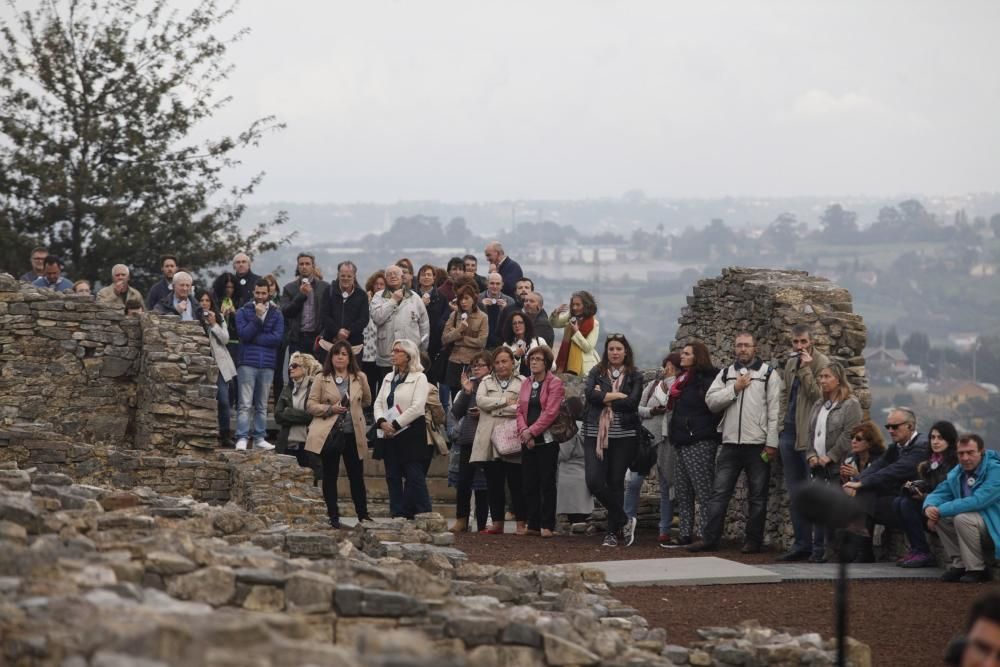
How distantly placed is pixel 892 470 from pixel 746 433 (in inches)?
77.7

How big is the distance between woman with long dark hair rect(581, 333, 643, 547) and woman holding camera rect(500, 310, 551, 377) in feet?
4.08

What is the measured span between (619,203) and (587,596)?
177185 millimetres

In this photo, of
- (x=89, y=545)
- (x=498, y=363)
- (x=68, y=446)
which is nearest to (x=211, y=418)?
(x=68, y=446)

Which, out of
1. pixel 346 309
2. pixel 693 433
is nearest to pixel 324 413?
pixel 346 309

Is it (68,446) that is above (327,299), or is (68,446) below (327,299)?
below

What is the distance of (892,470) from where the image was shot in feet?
55.2

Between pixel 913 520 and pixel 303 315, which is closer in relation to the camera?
pixel 913 520

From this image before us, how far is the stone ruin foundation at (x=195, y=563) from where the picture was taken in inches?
354

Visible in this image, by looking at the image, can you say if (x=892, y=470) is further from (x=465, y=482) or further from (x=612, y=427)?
(x=465, y=482)

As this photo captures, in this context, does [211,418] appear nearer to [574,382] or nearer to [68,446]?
[68,446]

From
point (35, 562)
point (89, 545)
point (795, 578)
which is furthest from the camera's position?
point (795, 578)

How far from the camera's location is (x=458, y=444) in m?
19.9

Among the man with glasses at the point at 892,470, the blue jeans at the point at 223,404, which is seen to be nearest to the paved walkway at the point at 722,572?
the man with glasses at the point at 892,470

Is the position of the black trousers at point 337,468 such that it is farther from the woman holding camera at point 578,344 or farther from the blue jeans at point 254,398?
the woman holding camera at point 578,344
